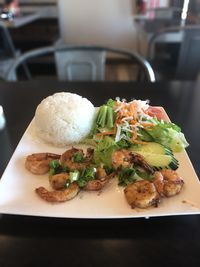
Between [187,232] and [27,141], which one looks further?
[27,141]

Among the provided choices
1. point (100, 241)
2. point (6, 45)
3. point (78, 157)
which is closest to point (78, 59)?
point (78, 157)

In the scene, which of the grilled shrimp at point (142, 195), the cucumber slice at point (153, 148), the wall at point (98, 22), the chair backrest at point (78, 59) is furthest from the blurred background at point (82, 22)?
the grilled shrimp at point (142, 195)

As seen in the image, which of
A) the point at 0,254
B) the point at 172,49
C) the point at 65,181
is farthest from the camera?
the point at 172,49

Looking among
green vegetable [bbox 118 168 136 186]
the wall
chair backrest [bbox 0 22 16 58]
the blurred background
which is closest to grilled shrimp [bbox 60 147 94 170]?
green vegetable [bbox 118 168 136 186]

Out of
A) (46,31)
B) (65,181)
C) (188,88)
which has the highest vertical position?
(65,181)

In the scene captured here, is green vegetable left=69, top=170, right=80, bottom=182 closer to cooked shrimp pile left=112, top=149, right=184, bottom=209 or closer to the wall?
cooked shrimp pile left=112, top=149, right=184, bottom=209

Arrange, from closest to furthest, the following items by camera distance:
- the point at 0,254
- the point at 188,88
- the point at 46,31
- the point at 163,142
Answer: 1. the point at 0,254
2. the point at 163,142
3. the point at 188,88
4. the point at 46,31

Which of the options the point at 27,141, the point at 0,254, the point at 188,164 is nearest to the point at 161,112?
the point at 188,164

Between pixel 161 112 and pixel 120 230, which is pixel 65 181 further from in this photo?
pixel 161 112
